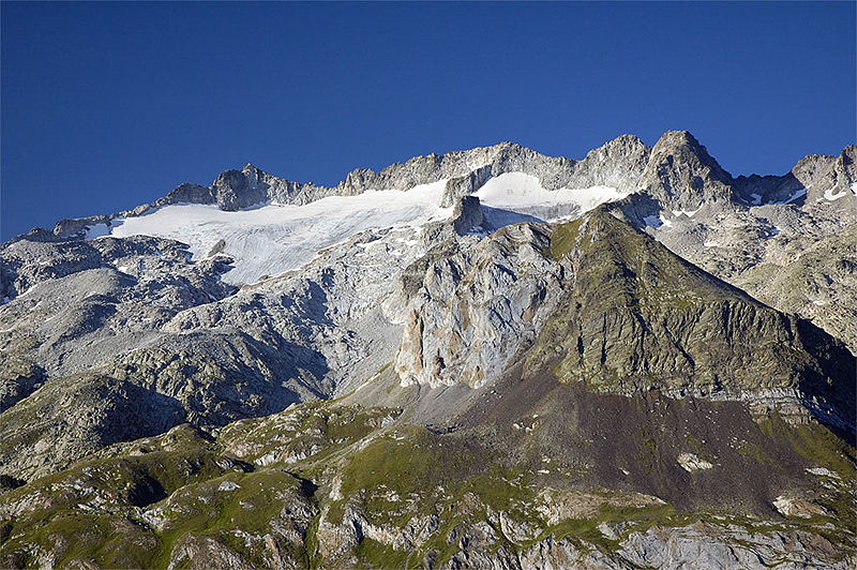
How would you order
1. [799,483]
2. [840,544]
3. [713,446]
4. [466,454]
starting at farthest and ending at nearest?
[466,454] → [713,446] → [799,483] → [840,544]

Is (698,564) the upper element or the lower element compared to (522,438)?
lower

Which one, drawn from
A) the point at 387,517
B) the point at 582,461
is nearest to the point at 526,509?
the point at 582,461

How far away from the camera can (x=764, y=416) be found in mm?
187000

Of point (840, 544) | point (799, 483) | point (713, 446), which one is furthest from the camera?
point (713, 446)

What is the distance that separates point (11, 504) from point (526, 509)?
137606mm

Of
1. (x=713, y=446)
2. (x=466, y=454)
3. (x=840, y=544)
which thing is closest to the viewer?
(x=840, y=544)

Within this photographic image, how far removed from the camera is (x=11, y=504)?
194m

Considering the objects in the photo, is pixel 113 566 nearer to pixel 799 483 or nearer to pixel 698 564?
pixel 698 564

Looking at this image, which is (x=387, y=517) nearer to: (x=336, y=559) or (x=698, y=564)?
(x=336, y=559)

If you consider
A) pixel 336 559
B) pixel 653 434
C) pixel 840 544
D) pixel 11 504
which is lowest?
pixel 840 544

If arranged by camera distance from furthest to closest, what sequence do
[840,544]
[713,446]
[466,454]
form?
[466,454]
[713,446]
[840,544]

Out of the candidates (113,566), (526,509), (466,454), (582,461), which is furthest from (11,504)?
(582,461)

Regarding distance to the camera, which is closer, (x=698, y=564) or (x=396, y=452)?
(x=698, y=564)

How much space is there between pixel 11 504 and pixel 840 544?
199 meters
